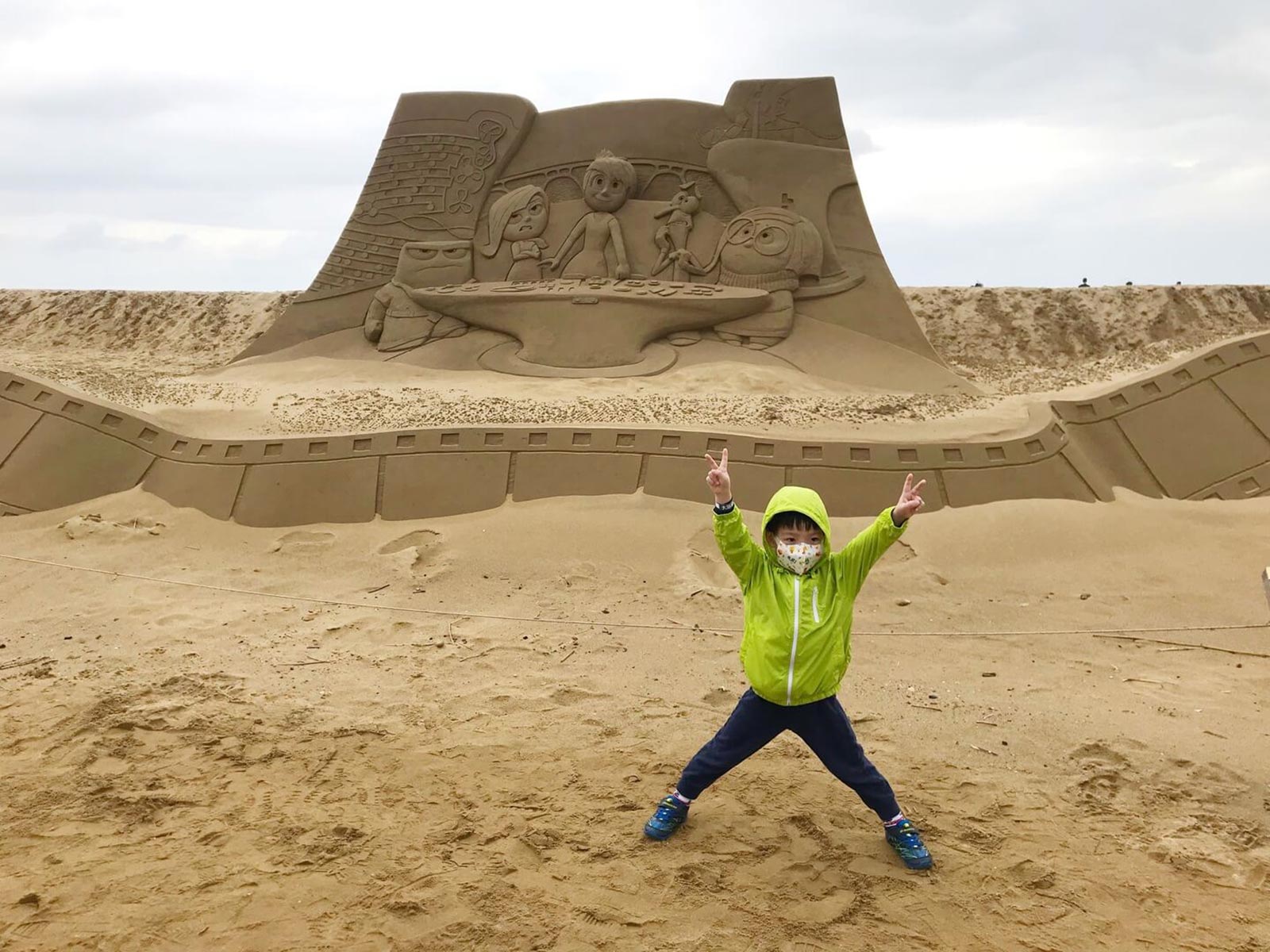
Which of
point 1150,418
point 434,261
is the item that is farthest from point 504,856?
point 434,261

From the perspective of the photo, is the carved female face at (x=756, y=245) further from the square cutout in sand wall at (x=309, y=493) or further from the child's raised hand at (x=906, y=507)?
the child's raised hand at (x=906, y=507)

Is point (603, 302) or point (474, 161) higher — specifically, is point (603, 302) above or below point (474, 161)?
below

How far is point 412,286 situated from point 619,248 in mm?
1841

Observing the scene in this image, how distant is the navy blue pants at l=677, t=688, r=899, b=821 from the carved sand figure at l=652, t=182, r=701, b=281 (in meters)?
6.43

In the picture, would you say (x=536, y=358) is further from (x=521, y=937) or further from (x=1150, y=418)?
(x=521, y=937)

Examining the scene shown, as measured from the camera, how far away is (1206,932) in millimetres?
1796

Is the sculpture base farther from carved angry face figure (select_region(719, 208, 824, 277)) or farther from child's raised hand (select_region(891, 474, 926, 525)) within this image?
child's raised hand (select_region(891, 474, 926, 525))

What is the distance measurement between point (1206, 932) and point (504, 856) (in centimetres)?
132

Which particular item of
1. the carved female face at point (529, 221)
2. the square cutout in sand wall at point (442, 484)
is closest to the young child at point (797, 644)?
the square cutout in sand wall at point (442, 484)

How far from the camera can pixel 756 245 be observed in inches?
313

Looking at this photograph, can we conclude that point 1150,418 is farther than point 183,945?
Yes

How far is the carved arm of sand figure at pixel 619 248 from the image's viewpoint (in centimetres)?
817

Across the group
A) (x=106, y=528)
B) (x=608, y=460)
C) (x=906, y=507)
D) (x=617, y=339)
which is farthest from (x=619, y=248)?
(x=906, y=507)

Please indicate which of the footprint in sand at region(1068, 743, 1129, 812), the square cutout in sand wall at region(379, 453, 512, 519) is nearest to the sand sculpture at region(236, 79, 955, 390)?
the square cutout in sand wall at region(379, 453, 512, 519)
